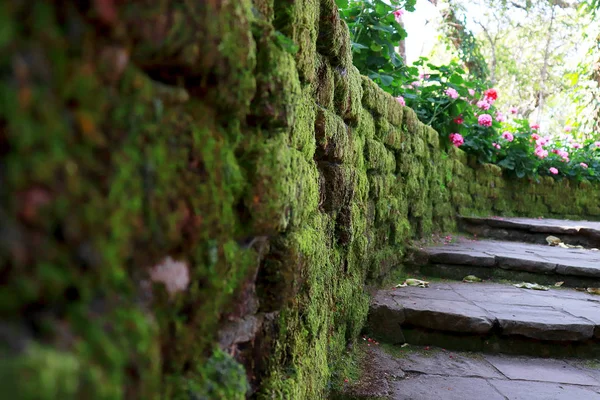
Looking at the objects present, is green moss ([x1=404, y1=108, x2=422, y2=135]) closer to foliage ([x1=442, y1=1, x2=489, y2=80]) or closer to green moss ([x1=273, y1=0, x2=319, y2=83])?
green moss ([x1=273, y1=0, x2=319, y2=83])

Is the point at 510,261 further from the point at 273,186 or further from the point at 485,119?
the point at 273,186

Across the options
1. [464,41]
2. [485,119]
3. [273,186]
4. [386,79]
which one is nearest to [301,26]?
[273,186]

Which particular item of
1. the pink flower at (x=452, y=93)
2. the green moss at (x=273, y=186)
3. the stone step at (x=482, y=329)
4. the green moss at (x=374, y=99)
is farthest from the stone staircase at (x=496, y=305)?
the green moss at (x=273, y=186)

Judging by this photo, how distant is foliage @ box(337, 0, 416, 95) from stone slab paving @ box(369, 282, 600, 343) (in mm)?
1847

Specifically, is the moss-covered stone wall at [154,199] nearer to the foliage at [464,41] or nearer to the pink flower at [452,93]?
the pink flower at [452,93]

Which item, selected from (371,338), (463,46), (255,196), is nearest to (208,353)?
(255,196)

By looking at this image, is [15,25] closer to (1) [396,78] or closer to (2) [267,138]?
(2) [267,138]

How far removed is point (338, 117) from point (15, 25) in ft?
5.67

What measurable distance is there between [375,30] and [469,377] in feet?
9.11

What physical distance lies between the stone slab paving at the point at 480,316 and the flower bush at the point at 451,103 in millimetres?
1694

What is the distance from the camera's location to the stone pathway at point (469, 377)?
2.30 metres

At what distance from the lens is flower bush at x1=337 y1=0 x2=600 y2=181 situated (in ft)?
13.9

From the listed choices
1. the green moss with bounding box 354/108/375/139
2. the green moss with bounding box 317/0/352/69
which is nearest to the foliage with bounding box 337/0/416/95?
the green moss with bounding box 354/108/375/139

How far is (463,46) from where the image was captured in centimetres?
981
